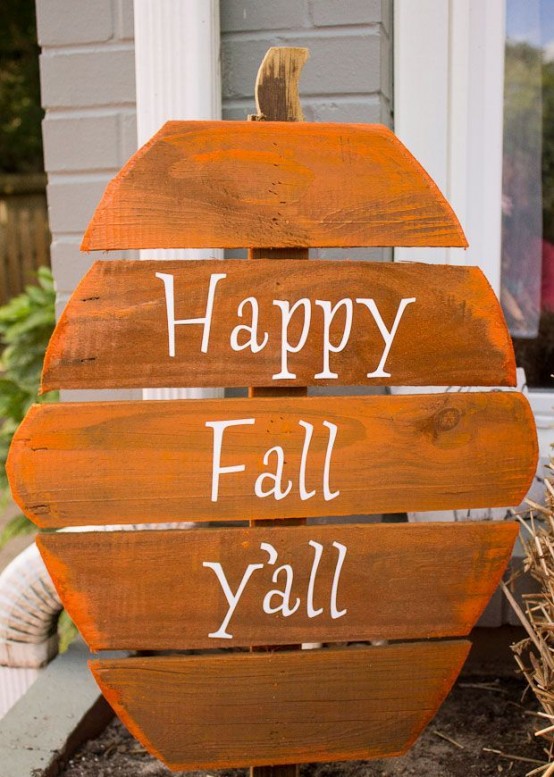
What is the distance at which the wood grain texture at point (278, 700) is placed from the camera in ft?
5.16

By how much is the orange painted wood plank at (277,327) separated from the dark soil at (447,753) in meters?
0.86

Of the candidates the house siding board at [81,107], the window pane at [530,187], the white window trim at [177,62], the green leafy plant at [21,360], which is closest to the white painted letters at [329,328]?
the white window trim at [177,62]

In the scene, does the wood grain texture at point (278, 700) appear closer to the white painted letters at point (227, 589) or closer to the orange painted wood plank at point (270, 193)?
the white painted letters at point (227, 589)

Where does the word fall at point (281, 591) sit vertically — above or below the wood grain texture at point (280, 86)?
below

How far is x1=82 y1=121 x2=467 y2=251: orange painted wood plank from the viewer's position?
1.48m

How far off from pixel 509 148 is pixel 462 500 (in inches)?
53.7

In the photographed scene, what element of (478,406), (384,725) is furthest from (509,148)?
(384,725)

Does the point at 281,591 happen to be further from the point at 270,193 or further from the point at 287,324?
the point at 270,193

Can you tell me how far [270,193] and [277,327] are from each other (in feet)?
0.79

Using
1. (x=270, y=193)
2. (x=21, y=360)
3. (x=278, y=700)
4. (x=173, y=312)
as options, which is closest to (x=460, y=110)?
(x=270, y=193)

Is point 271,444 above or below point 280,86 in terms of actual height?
below

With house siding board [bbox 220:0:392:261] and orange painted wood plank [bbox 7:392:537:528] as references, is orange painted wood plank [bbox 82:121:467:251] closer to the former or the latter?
orange painted wood plank [bbox 7:392:537:528]

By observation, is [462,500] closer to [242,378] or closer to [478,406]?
[478,406]

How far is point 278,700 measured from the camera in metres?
1.60
